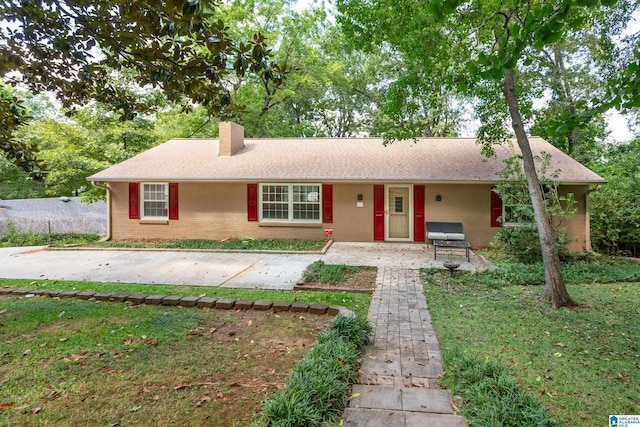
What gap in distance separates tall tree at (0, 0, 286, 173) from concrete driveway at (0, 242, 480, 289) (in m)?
3.93

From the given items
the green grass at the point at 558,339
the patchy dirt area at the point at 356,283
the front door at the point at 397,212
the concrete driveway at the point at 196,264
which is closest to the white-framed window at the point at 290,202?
the concrete driveway at the point at 196,264

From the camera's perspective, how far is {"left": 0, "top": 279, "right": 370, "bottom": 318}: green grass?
5.57 meters

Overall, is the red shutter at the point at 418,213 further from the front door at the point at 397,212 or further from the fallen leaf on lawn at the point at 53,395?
the fallen leaf on lawn at the point at 53,395

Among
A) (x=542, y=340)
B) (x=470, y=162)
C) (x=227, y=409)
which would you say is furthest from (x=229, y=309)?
(x=470, y=162)

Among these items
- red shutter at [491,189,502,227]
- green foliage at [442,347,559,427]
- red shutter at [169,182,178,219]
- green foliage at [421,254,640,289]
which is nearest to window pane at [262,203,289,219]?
red shutter at [169,182,178,219]

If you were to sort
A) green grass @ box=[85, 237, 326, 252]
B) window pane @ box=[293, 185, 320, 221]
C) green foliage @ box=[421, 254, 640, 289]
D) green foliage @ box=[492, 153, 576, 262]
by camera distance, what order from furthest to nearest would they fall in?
window pane @ box=[293, 185, 320, 221] → green grass @ box=[85, 237, 326, 252] → green foliage @ box=[492, 153, 576, 262] → green foliage @ box=[421, 254, 640, 289]

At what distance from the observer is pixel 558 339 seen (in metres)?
4.10

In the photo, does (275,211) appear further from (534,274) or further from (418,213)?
(534,274)

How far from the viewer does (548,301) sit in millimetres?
5590

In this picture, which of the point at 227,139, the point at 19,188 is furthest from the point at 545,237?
the point at 19,188

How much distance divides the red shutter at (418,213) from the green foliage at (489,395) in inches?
341

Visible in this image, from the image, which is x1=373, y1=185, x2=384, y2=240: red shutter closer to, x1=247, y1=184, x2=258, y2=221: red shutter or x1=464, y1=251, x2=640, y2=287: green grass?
x1=464, y1=251, x2=640, y2=287: green grass

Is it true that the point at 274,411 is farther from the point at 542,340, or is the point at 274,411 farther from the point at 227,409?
the point at 542,340

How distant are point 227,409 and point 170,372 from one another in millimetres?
861
